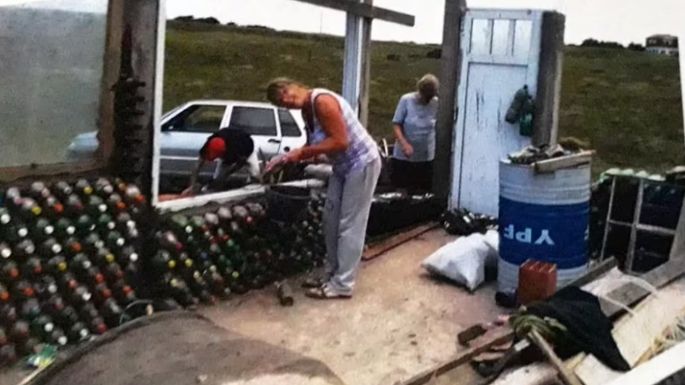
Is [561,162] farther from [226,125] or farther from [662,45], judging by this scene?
[662,45]

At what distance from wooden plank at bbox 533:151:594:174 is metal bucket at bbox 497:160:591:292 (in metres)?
0.03

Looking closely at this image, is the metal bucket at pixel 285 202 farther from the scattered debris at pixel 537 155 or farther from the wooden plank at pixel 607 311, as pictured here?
the wooden plank at pixel 607 311

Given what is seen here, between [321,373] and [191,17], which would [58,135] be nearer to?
[191,17]

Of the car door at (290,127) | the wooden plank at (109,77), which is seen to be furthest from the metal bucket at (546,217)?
the car door at (290,127)

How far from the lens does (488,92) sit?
8727 millimetres

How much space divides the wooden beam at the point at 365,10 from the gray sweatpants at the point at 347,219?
1.54m

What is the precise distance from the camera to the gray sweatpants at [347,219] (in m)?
6.27

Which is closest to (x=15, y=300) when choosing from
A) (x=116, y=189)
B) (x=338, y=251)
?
(x=116, y=189)

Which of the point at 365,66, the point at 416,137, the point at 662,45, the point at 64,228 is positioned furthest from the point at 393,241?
the point at 662,45

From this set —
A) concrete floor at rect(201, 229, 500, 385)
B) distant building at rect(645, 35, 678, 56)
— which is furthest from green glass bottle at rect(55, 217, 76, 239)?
distant building at rect(645, 35, 678, 56)

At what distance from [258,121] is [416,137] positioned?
2139 millimetres

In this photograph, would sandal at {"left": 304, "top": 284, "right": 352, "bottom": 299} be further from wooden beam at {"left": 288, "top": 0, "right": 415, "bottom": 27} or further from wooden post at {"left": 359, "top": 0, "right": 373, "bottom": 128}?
wooden post at {"left": 359, "top": 0, "right": 373, "bottom": 128}

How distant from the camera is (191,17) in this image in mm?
7438

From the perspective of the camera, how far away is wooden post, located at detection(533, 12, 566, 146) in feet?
27.5
